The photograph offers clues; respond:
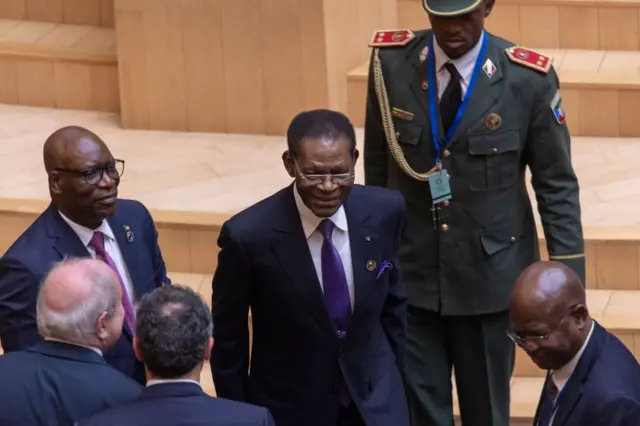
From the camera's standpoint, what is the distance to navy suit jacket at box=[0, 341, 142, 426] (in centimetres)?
341

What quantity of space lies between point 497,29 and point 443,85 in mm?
2606

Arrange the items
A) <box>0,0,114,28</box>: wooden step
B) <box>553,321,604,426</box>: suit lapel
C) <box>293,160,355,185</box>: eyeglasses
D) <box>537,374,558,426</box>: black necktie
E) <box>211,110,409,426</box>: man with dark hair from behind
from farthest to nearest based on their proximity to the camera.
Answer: <box>0,0,114,28</box>: wooden step
<box>211,110,409,426</box>: man with dark hair from behind
<box>293,160,355,185</box>: eyeglasses
<box>537,374,558,426</box>: black necktie
<box>553,321,604,426</box>: suit lapel

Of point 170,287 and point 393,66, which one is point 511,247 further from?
point 170,287

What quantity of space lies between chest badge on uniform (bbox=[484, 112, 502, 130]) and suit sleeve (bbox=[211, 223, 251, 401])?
875 millimetres

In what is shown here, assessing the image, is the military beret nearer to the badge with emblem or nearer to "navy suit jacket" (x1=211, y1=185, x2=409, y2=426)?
the badge with emblem

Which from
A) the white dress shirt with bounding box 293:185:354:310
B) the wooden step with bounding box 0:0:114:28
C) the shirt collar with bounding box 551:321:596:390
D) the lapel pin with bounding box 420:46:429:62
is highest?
the wooden step with bounding box 0:0:114:28

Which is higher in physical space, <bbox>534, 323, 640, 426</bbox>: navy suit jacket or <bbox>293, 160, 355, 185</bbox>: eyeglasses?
<bbox>293, 160, 355, 185</bbox>: eyeglasses

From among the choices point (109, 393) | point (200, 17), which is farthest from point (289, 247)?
point (200, 17)

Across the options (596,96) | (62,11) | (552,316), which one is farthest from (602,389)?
(62,11)

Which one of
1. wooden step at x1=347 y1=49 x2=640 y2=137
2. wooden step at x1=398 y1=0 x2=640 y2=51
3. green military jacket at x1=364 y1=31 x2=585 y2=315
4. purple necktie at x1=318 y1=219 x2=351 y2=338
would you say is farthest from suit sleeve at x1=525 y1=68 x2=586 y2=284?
wooden step at x1=398 y1=0 x2=640 y2=51

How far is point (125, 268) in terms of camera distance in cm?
421

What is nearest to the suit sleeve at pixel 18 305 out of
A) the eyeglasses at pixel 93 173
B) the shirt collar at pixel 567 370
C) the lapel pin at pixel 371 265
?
the eyeglasses at pixel 93 173

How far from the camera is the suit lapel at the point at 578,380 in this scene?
3439 mm

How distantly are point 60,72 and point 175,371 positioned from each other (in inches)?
166
